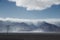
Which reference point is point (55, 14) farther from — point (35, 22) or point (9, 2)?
point (9, 2)

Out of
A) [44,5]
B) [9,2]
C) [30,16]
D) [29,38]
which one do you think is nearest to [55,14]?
[44,5]

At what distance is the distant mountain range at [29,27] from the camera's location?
2.39m

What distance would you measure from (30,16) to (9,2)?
1.19 feet

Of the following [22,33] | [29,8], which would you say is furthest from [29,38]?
[29,8]

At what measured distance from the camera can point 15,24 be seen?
2.41m

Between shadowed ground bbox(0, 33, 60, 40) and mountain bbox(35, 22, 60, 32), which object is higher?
mountain bbox(35, 22, 60, 32)

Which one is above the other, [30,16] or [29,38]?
[30,16]

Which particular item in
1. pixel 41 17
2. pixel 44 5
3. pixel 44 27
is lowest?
pixel 44 27

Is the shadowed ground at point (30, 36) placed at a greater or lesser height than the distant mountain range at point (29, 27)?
lesser

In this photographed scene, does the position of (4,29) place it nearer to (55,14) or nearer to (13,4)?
(13,4)

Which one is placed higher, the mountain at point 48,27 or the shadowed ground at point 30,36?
the mountain at point 48,27

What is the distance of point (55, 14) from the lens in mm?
2441

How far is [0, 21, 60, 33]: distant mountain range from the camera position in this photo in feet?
7.84

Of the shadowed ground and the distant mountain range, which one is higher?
the distant mountain range
